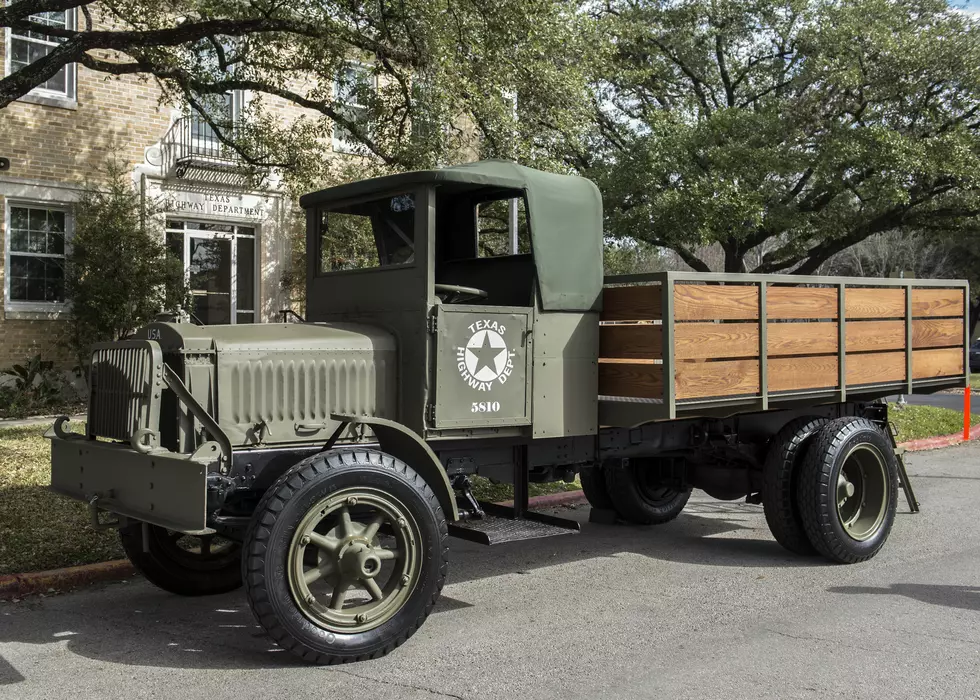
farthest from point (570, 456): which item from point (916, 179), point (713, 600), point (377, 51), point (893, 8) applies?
point (893, 8)

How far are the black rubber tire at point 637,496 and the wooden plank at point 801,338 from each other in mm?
1606

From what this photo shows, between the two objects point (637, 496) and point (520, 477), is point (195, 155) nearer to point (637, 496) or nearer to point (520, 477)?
point (637, 496)

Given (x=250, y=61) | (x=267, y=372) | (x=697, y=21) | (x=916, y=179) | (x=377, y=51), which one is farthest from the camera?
(x=697, y=21)

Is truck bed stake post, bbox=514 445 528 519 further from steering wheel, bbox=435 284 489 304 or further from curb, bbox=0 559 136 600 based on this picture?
curb, bbox=0 559 136 600

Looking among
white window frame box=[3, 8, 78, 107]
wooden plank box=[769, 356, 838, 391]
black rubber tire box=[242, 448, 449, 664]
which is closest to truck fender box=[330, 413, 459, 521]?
black rubber tire box=[242, 448, 449, 664]

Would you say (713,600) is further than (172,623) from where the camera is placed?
Yes

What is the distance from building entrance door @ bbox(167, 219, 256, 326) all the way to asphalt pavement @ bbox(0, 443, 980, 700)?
429 inches

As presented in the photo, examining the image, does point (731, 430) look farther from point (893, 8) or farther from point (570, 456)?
point (893, 8)

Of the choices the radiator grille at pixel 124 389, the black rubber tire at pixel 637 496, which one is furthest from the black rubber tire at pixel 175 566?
the black rubber tire at pixel 637 496

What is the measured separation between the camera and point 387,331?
5.48 m

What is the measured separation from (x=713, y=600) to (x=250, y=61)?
8.99 meters

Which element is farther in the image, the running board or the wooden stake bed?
the wooden stake bed

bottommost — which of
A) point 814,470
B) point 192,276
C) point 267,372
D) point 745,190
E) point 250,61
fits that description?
point 814,470

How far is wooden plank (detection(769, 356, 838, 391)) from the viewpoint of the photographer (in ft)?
20.6
